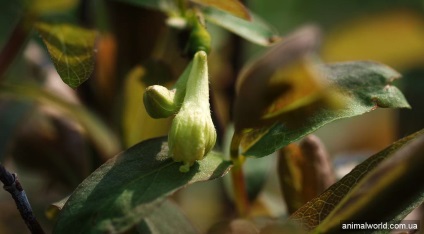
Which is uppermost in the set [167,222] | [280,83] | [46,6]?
[46,6]

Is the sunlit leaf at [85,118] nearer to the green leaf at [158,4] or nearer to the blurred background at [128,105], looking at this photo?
the blurred background at [128,105]

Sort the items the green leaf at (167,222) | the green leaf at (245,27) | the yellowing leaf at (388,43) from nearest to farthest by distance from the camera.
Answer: the green leaf at (167,222) < the green leaf at (245,27) < the yellowing leaf at (388,43)

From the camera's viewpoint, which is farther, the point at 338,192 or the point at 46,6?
the point at 46,6

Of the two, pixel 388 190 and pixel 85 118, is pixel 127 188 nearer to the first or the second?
pixel 388 190

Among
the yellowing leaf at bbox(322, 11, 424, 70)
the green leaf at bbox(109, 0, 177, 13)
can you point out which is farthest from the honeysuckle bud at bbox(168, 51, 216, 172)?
the yellowing leaf at bbox(322, 11, 424, 70)

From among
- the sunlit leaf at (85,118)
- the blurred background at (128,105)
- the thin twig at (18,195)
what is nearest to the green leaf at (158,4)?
the blurred background at (128,105)

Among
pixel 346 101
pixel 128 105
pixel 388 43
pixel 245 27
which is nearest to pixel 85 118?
pixel 128 105
